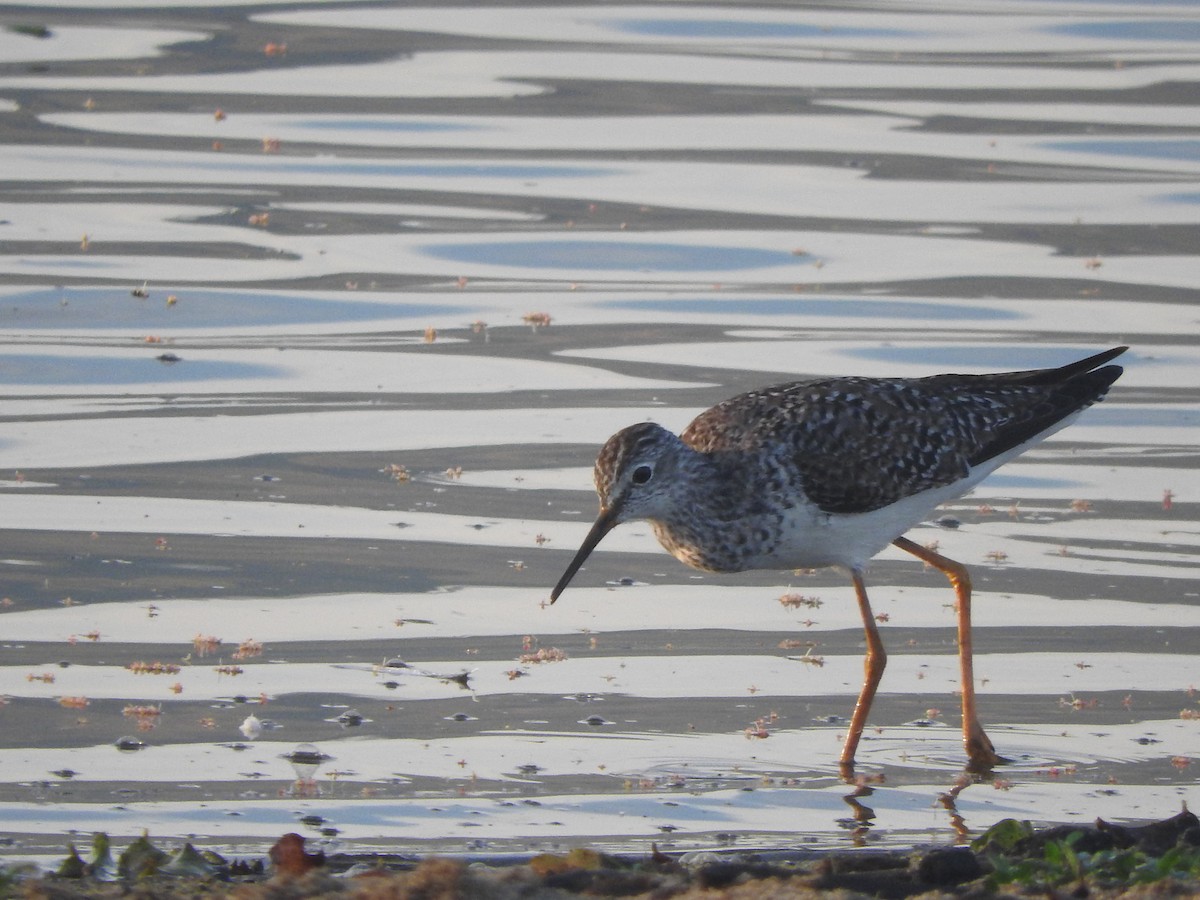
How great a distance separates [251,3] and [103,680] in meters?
13.8

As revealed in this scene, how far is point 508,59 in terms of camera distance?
2006cm

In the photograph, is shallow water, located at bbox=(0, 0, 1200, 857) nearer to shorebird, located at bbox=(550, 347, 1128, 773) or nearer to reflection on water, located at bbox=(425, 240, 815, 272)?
reflection on water, located at bbox=(425, 240, 815, 272)

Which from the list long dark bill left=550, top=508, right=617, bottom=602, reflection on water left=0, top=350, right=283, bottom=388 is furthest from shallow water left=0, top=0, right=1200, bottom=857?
long dark bill left=550, top=508, right=617, bottom=602

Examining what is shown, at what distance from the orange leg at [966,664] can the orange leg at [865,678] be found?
35cm

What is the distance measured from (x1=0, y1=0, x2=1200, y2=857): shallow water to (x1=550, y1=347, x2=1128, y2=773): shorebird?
1.57 feet

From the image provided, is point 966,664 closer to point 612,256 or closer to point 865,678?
point 865,678

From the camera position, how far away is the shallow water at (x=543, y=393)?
790 cm

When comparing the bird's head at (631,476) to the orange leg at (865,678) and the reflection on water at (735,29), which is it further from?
the reflection on water at (735,29)

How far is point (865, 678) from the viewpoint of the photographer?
28.3 feet

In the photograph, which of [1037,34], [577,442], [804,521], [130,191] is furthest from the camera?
[1037,34]

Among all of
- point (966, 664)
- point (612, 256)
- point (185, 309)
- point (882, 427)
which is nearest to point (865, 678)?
point (966, 664)

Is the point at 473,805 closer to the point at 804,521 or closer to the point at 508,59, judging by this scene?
the point at 804,521

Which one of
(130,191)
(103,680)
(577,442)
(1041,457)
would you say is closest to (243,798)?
(103,680)

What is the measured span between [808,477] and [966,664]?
1.07 meters
